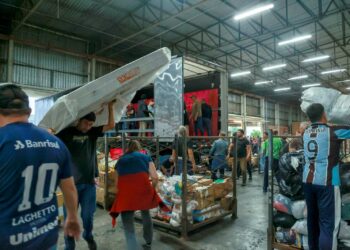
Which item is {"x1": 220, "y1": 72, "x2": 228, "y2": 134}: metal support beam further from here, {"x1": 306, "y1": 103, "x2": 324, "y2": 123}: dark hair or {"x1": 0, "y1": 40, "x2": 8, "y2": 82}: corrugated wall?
{"x1": 0, "y1": 40, "x2": 8, "y2": 82}: corrugated wall

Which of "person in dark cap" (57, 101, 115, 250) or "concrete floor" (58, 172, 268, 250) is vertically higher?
"person in dark cap" (57, 101, 115, 250)

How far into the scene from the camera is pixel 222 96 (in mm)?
6562

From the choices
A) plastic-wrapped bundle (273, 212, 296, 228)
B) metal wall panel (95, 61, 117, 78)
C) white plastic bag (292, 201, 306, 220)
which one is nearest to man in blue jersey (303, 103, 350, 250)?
white plastic bag (292, 201, 306, 220)

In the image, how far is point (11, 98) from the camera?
1499 millimetres

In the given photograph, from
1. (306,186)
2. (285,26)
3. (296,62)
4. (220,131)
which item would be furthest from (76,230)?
(296,62)

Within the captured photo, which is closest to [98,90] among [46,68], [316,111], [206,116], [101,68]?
[316,111]

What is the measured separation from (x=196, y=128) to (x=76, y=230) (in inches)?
197

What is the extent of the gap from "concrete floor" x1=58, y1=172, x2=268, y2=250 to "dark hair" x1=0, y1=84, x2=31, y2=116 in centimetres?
284

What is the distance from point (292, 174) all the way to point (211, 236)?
5.73 feet

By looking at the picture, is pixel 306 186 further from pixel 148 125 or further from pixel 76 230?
pixel 148 125

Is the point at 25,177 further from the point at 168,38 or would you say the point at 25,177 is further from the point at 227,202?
the point at 168,38

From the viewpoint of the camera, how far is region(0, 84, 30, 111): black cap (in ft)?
4.87

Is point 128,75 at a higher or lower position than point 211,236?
higher

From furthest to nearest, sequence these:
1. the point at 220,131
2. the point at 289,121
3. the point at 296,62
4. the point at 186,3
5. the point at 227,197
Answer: the point at 289,121 → the point at 296,62 → the point at 186,3 → the point at 220,131 → the point at 227,197
